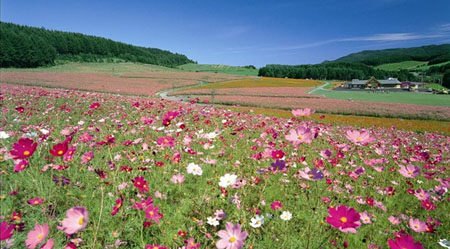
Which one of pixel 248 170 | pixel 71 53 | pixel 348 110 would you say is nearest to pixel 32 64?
pixel 71 53

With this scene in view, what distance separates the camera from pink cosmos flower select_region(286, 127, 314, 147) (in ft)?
5.19

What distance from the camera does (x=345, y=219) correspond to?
3.81 feet

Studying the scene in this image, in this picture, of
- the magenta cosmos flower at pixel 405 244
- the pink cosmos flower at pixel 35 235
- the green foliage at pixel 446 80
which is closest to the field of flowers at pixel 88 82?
the pink cosmos flower at pixel 35 235

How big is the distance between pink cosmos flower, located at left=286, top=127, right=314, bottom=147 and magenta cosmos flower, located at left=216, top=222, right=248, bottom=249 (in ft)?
2.36

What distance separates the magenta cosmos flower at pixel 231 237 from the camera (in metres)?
1.18

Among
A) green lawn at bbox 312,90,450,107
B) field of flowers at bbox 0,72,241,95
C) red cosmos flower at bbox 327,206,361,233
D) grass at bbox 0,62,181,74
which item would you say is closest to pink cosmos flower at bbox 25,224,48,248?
red cosmos flower at bbox 327,206,361,233

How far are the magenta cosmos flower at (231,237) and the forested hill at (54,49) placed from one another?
279 feet

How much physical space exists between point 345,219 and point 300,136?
646mm

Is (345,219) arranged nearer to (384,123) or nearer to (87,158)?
(87,158)

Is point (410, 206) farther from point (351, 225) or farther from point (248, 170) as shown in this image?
point (351, 225)

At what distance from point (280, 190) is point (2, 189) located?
9.69 ft

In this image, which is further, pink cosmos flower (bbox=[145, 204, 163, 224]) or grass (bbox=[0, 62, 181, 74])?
grass (bbox=[0, 62, 181, 74])

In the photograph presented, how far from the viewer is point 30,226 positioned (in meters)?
1.83

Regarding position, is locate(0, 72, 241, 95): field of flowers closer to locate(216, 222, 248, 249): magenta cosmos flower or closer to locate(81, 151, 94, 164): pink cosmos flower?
locate(81, 151, 94, 164): pink cosmos flower
